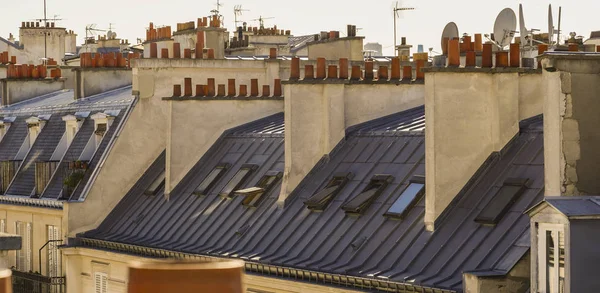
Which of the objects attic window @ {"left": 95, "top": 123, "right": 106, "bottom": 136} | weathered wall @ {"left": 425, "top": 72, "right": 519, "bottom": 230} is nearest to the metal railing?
attic window @ {"left": 95, "top": 123, "right": 106, "bottom": 136}

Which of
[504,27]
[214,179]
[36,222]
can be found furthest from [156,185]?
[504,27]

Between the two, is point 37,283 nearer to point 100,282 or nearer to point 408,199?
point 100,282

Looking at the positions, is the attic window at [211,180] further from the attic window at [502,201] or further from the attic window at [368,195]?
the attic window at [502,201]

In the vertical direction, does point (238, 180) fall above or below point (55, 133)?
below

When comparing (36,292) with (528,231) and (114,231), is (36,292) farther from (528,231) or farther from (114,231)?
(528,231)

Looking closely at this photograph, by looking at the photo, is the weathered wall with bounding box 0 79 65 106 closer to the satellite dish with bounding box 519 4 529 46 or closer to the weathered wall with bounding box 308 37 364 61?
the weathered wall with bounding box 308 37 364 61

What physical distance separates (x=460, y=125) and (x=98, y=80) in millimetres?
23201

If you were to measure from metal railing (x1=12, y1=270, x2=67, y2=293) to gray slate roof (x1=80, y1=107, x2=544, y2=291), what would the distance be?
1436 mm

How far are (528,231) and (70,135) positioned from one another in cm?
2270

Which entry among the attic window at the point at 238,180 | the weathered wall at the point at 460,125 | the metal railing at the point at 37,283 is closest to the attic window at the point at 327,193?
the attic window at the point at 238,180

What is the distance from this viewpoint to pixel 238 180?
3017 cm

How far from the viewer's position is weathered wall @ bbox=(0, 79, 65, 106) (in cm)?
4881

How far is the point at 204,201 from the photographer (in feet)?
101

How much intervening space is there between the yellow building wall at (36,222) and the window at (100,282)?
7.24ft
